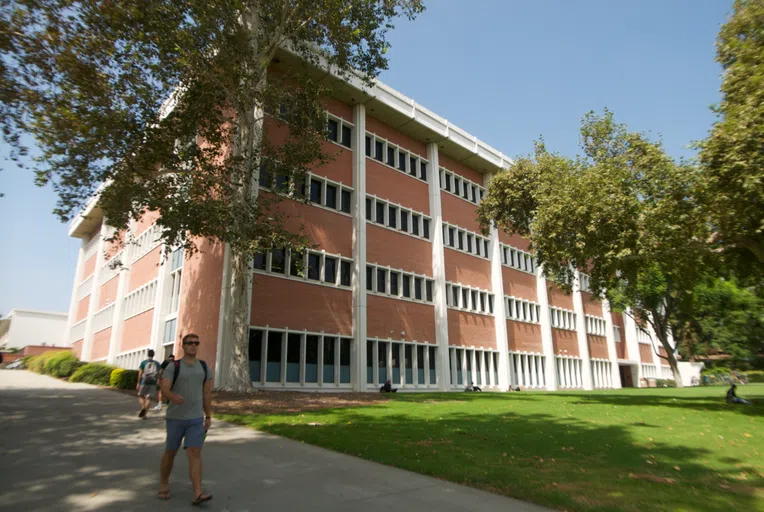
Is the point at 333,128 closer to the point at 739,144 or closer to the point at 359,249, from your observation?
the point at 359,249

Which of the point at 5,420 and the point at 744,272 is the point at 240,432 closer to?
the point at 5,420

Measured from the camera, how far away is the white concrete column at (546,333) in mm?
41938

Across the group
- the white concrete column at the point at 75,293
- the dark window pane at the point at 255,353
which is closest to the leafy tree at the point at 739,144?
the dark window pane at the point at 255,353

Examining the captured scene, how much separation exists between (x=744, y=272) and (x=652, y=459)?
14.3 metres

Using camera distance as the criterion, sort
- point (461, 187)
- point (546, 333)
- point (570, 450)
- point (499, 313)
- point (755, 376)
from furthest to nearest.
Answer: point (755, 376)
point (546, 333)
point (461, 187)
point (499, 313)
point (570, 450)

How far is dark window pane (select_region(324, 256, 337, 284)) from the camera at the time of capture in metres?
26.6

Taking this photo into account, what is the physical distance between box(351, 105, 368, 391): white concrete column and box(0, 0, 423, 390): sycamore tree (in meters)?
7.28

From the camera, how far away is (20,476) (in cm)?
666

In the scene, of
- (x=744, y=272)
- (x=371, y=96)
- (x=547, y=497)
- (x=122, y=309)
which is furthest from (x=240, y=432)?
(x=122, y=309)

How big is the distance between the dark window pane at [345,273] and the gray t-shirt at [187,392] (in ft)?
70.1

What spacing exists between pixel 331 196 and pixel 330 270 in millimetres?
4268

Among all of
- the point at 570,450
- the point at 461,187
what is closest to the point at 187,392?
the point at 570,450

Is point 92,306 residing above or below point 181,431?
above

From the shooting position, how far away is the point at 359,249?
2809 cm
